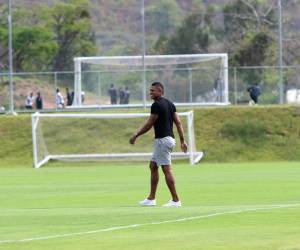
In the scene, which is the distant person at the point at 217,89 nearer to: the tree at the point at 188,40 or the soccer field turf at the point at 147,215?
the soccer field turf at the point at 147,215

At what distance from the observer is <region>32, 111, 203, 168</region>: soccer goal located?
4853cm

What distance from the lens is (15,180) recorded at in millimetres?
34719

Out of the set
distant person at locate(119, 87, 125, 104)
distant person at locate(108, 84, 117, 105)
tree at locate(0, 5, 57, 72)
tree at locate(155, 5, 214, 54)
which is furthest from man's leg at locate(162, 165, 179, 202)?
tree at locate(155, 5, 214, 54)

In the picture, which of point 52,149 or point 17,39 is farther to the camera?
point 17,39

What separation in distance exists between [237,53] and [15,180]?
52.1 meters

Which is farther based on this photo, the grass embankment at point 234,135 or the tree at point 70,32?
the tree at point 70,32

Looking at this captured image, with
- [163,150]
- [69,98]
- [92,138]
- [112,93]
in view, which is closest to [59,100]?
[69,98]

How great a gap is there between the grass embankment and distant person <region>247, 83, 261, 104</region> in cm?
525

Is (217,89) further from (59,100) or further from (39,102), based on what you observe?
(39,102)

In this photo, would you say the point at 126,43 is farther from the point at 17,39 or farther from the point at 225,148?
the point at 225,148

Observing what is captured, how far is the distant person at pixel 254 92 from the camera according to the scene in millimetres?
59375

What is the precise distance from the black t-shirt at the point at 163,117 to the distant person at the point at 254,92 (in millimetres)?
38341

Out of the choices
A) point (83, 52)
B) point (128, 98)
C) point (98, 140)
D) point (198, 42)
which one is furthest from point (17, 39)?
point (98, 140)

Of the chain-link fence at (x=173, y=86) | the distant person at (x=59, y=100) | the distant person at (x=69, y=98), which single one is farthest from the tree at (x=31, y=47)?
the distant person at (x=59, y=100)
